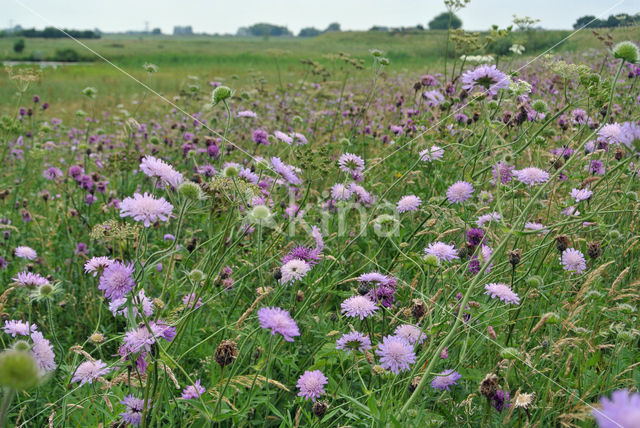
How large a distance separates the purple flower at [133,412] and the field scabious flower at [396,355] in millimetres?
713

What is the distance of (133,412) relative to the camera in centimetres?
133

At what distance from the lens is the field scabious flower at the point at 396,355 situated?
4.68 feet

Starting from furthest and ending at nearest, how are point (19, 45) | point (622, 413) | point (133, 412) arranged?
point (19, 45) → point (133, 412) → point (622, 413)

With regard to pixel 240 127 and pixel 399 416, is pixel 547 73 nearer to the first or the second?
pixel 240 127

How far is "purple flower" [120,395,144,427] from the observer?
1315 mm

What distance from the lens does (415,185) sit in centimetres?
317

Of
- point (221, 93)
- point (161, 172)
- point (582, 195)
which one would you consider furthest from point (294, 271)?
point (582, 195)

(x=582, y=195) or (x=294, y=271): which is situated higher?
(x=582, y=195)

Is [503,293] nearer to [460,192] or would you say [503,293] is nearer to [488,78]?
[460,192]

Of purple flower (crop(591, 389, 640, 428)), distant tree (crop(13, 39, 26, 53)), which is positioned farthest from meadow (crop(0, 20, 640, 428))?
distant tree (crop(13, 39, 26, 53))

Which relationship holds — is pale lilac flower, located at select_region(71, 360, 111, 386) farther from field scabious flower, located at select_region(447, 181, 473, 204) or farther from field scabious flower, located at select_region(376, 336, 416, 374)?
field scabious flower, located at select_region(447, 181, 473, 204)

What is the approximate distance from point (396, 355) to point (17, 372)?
1094mm

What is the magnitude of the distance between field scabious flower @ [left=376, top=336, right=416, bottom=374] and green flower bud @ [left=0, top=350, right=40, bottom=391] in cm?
103

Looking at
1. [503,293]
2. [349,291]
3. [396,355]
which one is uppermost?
[503,293]
